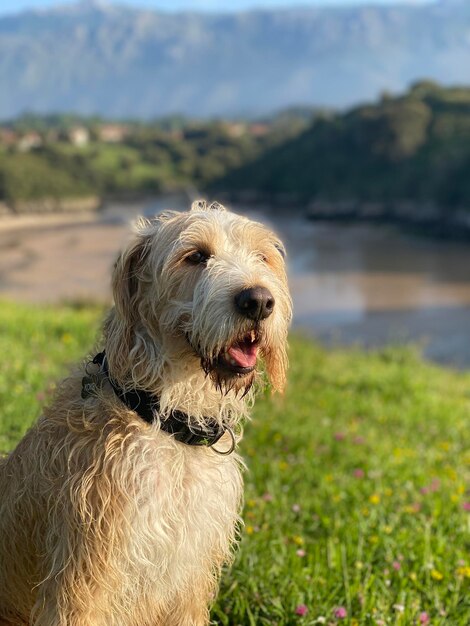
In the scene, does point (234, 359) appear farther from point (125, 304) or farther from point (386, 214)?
point (386, 214)

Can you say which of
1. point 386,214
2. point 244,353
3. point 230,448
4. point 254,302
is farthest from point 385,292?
point 386,214

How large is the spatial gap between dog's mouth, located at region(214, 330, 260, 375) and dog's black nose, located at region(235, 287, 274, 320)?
3.4 inches

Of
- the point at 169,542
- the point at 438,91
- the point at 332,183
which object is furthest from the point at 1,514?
the point at 438,91

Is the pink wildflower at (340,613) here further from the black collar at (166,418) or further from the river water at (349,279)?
the river water at (349,279)

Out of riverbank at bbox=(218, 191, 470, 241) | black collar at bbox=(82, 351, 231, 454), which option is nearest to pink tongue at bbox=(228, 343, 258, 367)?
black collar at bbox=(82, 351, 231, 454)

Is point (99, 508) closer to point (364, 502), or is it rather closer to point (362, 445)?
point (364, 502)

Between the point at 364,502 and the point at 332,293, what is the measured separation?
2379 cm

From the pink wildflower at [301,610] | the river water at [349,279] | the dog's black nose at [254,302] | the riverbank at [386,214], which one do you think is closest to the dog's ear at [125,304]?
the dog's black nose at [254,302]

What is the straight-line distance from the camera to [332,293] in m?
28.9

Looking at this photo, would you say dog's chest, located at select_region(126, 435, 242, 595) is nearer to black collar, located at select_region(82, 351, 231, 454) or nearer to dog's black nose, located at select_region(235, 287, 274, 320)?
black collar, located at select_region(82, 351, 231, 454)

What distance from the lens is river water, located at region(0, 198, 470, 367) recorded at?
877 inches

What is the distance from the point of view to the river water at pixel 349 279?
73.0 ft

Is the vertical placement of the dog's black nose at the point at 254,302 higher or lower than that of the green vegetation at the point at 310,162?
higher

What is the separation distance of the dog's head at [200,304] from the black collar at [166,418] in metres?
0.06
